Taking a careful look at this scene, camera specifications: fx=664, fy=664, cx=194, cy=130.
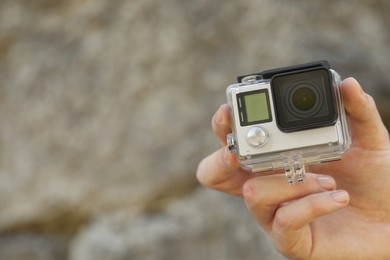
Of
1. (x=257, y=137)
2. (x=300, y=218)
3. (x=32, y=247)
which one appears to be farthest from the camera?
(x=32, y=247)

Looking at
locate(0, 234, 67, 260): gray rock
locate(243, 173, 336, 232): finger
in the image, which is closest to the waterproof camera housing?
locate(243, 173, 336, 232): finger

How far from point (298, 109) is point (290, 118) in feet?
0.05

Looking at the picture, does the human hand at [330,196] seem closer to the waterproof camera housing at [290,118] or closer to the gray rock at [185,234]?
the waterproof camera housing at [290,118]

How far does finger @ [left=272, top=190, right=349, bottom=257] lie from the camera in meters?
0.94

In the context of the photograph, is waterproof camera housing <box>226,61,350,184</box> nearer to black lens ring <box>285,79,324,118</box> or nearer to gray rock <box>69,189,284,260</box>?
black lens ring <box>285,79,324,118</box>

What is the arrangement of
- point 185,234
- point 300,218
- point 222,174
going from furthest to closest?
point 185,234 → point 222,174 → point 300,218

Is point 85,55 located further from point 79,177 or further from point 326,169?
point 326,169

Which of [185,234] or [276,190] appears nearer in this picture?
[276,190]

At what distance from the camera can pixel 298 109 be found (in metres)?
0.86

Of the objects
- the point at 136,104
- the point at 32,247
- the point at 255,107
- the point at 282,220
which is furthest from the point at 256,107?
the point at 32,247

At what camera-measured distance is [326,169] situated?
3.72 ft

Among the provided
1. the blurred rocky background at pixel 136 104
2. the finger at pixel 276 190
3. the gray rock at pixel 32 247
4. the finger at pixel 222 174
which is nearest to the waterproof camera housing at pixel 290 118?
the finger at pixel 276 190

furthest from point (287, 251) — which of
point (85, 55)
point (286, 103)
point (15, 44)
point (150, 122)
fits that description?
point (15, 44)

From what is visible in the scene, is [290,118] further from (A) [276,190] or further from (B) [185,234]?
(B) [185,234]
